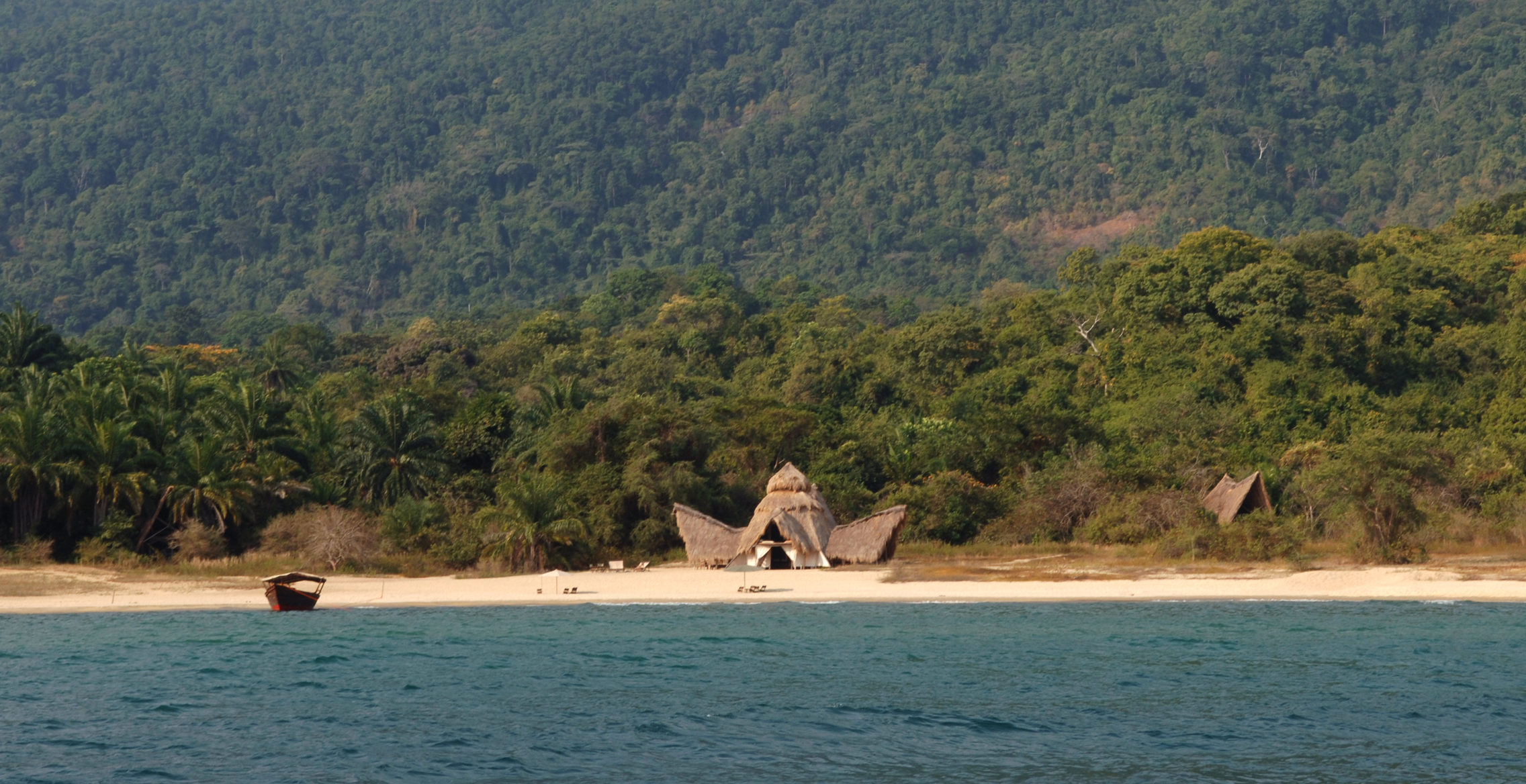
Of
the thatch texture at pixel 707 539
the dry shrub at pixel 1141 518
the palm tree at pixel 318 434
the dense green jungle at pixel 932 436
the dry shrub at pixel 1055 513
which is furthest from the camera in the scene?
the palm tree at pixel 318 434

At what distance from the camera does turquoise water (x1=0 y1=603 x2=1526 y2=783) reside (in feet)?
64.5

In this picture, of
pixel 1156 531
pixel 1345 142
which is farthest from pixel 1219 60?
pixel 1156 531

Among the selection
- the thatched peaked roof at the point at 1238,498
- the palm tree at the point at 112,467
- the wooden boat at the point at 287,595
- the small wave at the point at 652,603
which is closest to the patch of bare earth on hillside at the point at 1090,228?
the thatched peaked roof at the point at 1238,498

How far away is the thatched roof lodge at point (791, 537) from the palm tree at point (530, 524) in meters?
3.22

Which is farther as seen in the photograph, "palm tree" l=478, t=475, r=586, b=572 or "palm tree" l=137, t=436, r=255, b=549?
"palm tree" l=137, t=436, r=255, b=549

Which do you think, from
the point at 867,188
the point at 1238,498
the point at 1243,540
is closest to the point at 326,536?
the point at 1243,540

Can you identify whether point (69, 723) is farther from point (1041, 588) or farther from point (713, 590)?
point (1041, 588)

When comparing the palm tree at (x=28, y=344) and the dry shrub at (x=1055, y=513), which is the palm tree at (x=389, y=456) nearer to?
the palm tree at (x=28, y=344)

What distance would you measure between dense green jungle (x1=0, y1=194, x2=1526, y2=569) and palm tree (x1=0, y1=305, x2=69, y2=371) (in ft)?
0.45

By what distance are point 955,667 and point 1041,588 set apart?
9.08 metres

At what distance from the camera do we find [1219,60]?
185 metres

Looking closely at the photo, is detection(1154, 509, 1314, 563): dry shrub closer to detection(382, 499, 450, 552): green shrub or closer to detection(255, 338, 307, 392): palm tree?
detection(382, 499, 450, 552): green shrub

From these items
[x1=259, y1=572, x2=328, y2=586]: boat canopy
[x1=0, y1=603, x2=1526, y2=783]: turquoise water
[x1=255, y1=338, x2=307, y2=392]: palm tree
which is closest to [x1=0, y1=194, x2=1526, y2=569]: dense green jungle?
[x1=255, y1=338, x2=307, y2=392]: palm tree

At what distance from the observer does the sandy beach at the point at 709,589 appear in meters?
34.2
